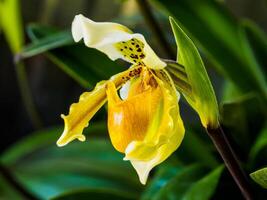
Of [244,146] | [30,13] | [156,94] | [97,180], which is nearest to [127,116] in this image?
[156,94]

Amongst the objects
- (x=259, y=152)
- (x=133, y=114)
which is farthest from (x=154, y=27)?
(x=133, y=114)

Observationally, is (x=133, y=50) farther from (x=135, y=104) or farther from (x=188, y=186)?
(x=188, y=186)

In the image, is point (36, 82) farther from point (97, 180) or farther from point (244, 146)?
point (244, 146)

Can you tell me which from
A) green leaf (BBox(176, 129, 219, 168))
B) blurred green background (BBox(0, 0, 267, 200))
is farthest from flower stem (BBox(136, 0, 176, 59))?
green leaf (BBox(176, 129, 219, 168))

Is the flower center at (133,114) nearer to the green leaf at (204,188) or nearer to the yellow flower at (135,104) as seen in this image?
Result: the yellow flower at (135,104)

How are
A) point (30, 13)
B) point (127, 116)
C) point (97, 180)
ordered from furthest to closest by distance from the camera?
1. point (30, 13)
2. point (97, 180)
3. point (127, 116)

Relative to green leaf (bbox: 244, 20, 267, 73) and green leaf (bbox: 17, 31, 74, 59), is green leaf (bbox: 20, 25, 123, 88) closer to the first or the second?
green leaf (bbox: 17, 31, 74, 59)

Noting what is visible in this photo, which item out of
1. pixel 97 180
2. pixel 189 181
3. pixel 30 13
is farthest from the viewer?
pixel 30 13

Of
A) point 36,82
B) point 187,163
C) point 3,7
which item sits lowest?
point 36,82
